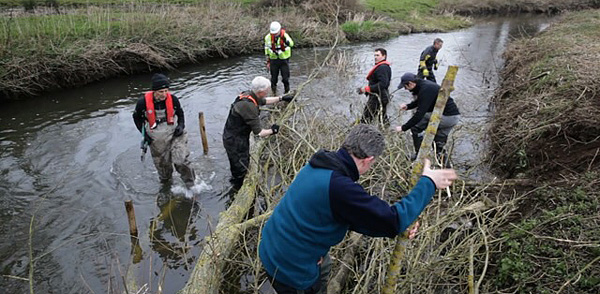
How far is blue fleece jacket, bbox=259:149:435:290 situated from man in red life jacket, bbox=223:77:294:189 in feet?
10.3

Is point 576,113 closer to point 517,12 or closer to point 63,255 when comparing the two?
point 63,255

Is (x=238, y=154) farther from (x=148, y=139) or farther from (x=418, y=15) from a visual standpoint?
(x=418, y=15)

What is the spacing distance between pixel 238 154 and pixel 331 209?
158 inches

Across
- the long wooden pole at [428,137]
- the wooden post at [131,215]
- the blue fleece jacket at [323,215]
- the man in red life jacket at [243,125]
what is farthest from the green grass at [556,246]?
the wooden post at [131,215]

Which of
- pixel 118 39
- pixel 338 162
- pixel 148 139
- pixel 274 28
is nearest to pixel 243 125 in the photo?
pixel 148 139

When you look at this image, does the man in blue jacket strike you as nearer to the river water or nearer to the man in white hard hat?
the river water

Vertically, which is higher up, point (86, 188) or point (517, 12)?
point (517, 12)

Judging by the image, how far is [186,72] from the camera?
14.0m

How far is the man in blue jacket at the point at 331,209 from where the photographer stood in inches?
85.6

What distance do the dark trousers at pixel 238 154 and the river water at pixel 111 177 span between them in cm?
53

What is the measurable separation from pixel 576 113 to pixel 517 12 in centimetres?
3394

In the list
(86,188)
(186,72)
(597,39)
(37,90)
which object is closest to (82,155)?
(86,188)

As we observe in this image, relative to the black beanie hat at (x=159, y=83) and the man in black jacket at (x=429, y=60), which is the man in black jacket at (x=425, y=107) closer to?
the man in black jacket at (x=429, y=60)

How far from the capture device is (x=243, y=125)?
19.2ft
